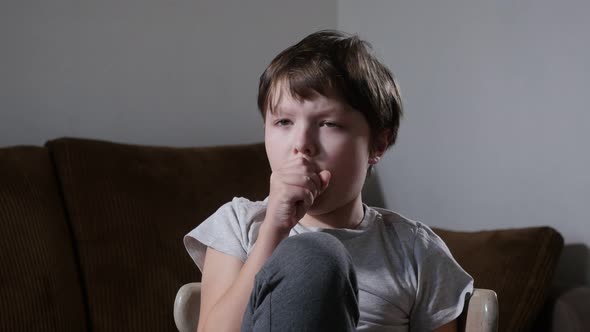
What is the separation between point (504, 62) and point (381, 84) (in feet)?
2.49

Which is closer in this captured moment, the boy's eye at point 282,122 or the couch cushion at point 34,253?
the boy's eye at point 282,122

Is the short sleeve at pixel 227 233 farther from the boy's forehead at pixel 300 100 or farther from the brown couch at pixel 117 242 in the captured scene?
the brown couch at pixel 117 242

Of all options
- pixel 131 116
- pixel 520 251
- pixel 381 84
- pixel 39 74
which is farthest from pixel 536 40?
pixel 39 74

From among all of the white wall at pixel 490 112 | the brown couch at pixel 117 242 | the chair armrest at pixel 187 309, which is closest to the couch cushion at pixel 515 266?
the brown couch at pixel 117 242

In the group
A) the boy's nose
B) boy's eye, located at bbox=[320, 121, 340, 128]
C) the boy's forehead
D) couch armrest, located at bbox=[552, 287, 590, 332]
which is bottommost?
couch armrest, located at bbox=[552, 287, 590, 332]

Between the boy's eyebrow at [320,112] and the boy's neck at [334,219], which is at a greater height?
the boy's eyebrow at [320,112]

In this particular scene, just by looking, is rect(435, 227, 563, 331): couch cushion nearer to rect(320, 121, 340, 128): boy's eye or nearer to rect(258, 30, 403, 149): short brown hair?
rect(258, 30, 403, 149): short brown hair

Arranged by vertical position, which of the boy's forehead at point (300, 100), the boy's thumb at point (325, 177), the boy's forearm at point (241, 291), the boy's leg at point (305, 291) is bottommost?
the boy's forearm at point (241, 291)

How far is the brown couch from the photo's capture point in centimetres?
166

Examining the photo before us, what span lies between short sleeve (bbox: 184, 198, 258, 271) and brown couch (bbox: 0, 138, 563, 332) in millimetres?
589

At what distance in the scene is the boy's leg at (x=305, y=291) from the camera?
0.84 m

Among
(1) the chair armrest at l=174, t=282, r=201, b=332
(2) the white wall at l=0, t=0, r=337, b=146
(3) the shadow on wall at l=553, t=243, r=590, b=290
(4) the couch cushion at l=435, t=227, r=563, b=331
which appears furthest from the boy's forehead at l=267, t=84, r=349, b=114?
(2) the white wall at l=0, t=0, r=337, b=146

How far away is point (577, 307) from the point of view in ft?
5.20

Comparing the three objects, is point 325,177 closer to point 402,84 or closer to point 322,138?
point 322,138
